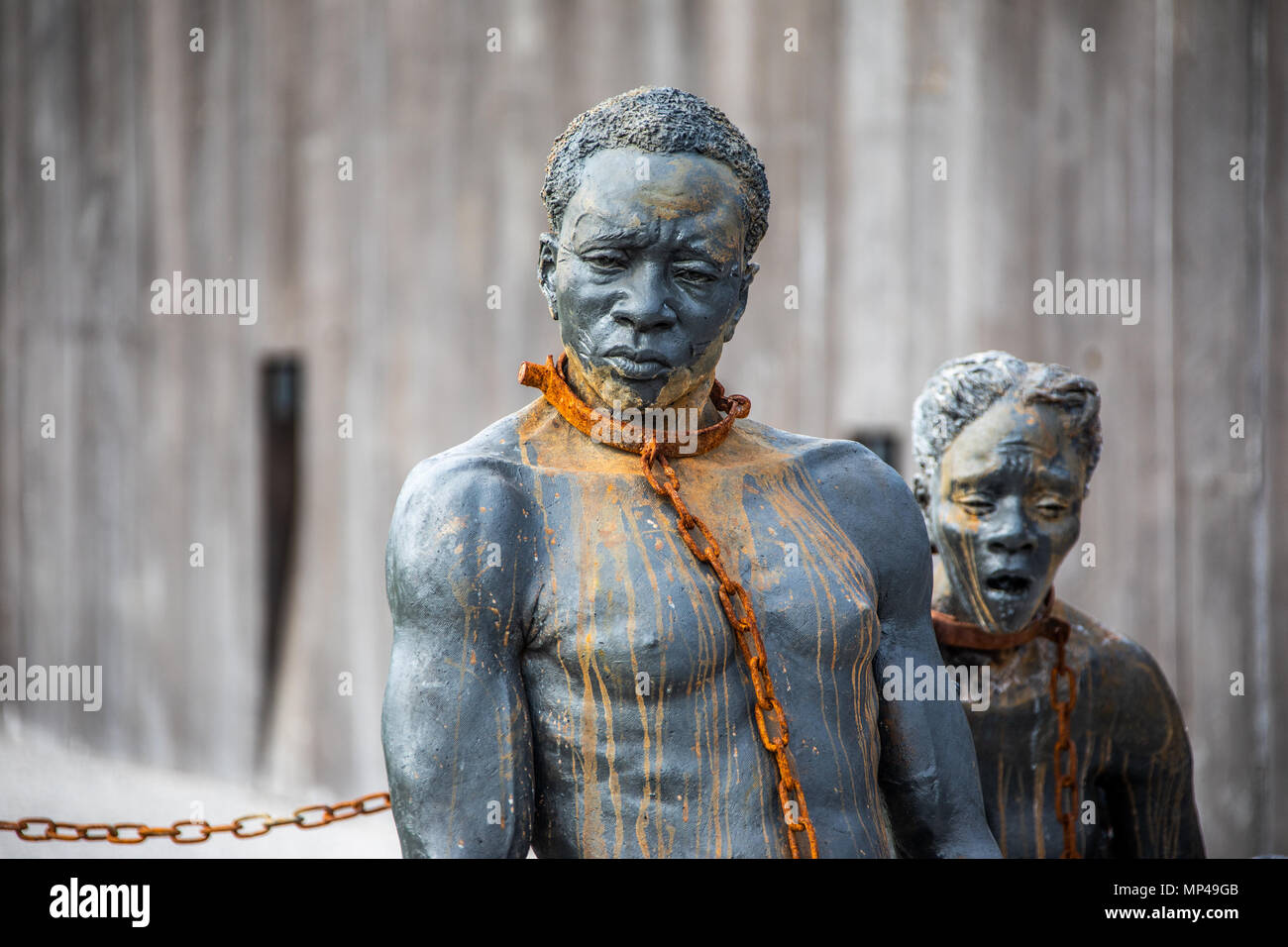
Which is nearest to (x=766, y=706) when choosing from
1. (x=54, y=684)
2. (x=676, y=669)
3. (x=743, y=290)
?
(x=676, y=669)

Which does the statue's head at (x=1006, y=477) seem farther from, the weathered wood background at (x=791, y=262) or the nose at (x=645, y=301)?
the weathered wood background at (x=791, y=262)

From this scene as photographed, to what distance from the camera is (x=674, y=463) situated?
2.85m

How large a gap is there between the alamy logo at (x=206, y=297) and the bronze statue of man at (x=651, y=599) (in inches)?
153

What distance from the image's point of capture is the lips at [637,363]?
107 inches

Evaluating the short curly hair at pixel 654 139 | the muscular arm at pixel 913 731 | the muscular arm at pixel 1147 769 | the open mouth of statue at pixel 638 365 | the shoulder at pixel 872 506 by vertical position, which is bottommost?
the muscular arm at pixel 1147 769

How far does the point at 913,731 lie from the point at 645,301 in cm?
89

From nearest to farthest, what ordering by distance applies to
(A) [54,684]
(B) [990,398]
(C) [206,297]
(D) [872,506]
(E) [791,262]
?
(D) [872,506] < (B) [990,398] < (E) [791,262] < (C) [206,297] < (A) [54,684]

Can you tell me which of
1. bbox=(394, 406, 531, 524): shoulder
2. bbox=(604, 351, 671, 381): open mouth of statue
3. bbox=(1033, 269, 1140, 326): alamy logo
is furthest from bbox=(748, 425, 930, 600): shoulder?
bbox=(1033, 269, 1140, 326): alamy logo

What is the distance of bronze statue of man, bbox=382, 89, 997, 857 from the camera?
8.50ft

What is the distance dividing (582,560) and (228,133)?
442 cm

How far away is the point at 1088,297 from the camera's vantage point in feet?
20.5

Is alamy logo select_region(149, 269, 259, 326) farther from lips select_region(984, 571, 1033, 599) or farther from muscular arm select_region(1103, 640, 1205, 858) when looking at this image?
muscular arm select_region(1103, 640, 1205, 858)

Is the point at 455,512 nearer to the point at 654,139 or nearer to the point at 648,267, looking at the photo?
the point at 648,267
